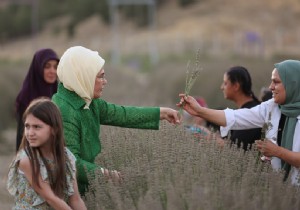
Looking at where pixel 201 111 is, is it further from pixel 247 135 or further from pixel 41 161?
pixel 41 161

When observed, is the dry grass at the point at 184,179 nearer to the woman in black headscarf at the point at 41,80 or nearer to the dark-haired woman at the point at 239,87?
the dark-haired woman at the point at 239,87

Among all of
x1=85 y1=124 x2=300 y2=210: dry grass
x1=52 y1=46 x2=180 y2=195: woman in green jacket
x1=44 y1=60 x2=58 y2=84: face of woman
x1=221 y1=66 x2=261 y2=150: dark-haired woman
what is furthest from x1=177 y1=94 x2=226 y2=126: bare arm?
x1=44 y1=60 x2=58 y2=84: face of woman

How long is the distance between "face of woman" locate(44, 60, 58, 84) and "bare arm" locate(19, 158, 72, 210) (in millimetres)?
3655

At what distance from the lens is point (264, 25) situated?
70312 millimetres

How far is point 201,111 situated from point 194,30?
61.0 m

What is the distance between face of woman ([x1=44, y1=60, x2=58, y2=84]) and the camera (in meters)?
9.05

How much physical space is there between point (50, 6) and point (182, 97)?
74.1 meters

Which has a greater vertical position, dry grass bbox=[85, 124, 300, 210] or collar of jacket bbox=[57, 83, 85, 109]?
collar of jacket bbox=[57, 83, 85, 109]

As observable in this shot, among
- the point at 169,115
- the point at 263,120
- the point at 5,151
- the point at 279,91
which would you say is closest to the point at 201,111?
the point at 169,115

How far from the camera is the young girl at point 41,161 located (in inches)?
213

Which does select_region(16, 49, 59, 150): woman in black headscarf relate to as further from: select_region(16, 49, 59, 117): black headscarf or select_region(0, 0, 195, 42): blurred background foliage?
select_region(0, 0, 195, 42): blurred background foliage

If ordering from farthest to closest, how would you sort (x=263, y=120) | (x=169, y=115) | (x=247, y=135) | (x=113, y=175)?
1. (x=247, y=135)
2. (x=169, y=115)
3. (x=263, y=120)
4. (x=113, y=175)

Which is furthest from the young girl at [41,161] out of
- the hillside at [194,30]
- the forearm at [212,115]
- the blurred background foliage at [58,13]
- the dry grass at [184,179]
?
the blurred background foliage at [58,13]

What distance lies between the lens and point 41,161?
18.0 feet
